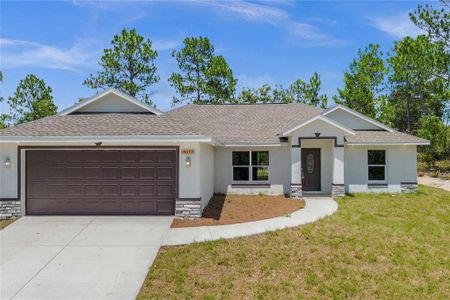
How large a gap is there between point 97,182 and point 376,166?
13.6 m

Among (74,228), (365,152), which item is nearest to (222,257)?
(74,228)


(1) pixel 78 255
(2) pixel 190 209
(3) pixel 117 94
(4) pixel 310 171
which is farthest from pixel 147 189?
(4) pixel 310 171

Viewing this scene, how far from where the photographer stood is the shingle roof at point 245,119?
53.8ft

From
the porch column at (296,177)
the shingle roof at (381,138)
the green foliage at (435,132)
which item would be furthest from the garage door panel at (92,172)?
the green foliage at (435,132)

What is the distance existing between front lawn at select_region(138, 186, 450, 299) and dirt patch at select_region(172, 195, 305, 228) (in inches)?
79.0

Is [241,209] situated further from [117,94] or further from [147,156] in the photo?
[117,94]

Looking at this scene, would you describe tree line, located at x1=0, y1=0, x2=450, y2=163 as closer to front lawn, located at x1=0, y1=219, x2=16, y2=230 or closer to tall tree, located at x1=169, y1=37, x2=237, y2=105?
tall tree, located at x1=169, y1=37, x2=237, y2=105

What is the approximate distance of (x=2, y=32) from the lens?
13.5m

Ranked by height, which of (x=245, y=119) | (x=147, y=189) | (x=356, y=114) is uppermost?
(x=356, y=114)

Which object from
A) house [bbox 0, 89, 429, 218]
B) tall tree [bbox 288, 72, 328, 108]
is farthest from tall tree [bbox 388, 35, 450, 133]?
house [bbox 0, 89, 429, 218]

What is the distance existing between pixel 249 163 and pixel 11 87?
26434mm

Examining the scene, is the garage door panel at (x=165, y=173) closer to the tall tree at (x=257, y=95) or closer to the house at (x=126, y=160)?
the house at (x=126, y=160)

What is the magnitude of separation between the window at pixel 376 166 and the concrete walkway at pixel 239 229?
224 inches

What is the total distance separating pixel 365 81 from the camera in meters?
32.4
